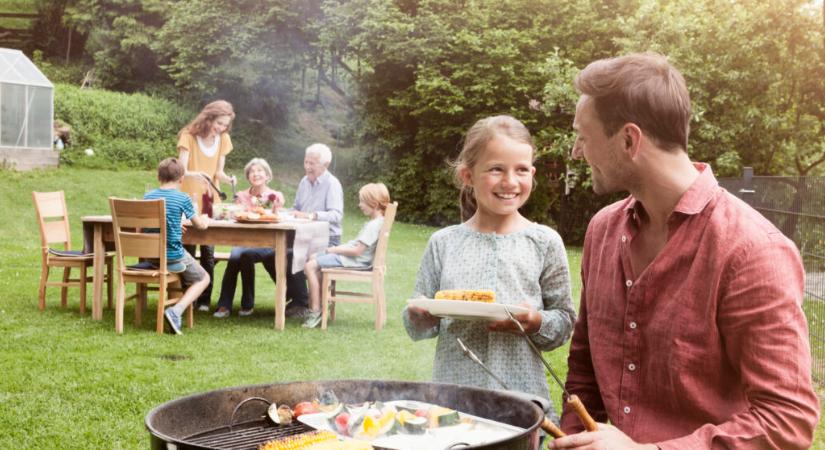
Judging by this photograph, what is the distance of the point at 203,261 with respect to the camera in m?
7.66

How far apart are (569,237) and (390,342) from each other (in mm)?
11469

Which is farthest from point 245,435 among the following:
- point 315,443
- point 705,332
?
point 705,332

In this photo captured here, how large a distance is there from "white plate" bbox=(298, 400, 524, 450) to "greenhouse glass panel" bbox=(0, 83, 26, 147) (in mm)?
17703

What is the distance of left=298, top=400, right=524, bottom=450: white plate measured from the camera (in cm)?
177

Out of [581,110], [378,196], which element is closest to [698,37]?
[378,196]

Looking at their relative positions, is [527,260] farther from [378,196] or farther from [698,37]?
[698,37]

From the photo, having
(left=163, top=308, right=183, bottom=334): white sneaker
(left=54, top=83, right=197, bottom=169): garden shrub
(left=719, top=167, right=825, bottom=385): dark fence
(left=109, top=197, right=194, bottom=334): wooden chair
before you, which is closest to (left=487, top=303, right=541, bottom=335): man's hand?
(left=719, top=167, right=825, bottom=385): dark fence

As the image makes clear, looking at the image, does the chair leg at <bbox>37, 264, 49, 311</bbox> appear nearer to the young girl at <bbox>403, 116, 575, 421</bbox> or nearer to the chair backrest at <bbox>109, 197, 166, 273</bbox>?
the chair backrest at <bbox>109, 197, 166, 273</bbox>

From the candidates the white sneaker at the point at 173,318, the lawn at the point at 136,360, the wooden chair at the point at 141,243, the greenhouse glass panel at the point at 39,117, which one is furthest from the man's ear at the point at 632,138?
the greenhouse glass panel at the point at 39,117

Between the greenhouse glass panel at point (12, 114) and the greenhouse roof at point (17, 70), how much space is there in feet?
0.53

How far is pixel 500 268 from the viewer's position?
2527mm

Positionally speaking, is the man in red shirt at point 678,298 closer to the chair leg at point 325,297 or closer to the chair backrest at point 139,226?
the chair backrest at point 139,226

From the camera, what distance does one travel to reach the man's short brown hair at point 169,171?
634 cm

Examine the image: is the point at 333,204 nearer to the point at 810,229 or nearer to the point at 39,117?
the point at 810,229
